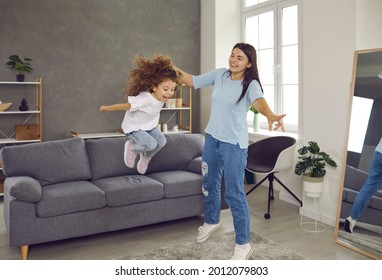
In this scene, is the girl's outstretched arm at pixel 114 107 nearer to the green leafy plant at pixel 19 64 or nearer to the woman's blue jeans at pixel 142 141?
the woman's blue jeans at pixel 142 141

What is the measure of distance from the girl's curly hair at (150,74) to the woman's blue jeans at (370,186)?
1699 mm

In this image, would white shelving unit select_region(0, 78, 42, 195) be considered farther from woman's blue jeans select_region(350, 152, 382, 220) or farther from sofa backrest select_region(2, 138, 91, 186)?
woman's blue jeans select_region(350, 152, 382, 220)

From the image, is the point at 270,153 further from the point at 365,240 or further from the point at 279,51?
the point at 365,240

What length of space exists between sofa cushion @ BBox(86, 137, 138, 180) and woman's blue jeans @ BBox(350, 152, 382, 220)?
206 centimetres

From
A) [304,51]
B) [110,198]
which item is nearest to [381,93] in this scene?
[304,51]

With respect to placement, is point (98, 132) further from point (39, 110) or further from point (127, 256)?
point (127, 256)

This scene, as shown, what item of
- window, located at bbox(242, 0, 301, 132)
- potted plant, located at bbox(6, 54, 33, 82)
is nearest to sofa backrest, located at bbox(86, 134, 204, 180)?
window, located at bbox(242, 0, 301, 132)

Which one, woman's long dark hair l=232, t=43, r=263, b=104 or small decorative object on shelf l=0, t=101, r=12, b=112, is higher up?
→ woman's long dark hair l=232, t=43, r=263, b=104

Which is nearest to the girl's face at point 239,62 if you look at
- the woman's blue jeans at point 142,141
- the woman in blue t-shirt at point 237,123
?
the woman in blue t-shirt at point 237,123

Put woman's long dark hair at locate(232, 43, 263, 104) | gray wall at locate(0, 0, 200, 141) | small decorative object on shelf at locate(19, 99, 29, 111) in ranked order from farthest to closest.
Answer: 1. gray wall at locate(0, 0, 200, 141)
2. small decorative object on shelf at locate(19, 99, 29, 111)
3. woman's long dark hair at locate(232, 43, 263, 104)

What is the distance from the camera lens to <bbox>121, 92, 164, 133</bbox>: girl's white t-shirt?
2822mm

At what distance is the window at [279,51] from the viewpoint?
16.7ft
